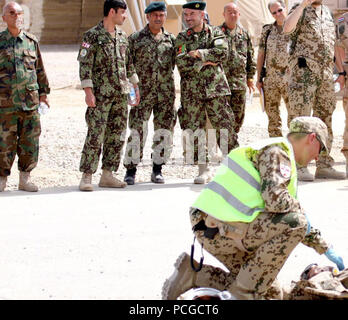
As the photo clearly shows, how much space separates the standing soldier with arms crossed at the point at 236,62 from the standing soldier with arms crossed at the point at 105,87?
6.02ft

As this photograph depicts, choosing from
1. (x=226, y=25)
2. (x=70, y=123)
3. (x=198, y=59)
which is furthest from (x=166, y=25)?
(x=198, y=59)

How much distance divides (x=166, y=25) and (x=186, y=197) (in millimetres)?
13043

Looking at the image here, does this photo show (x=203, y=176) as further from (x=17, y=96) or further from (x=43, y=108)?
(x=17, y=96)

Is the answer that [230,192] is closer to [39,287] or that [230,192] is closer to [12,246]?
[39,287]

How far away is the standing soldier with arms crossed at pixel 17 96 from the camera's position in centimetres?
843

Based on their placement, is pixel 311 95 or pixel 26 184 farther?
pixel 311 95

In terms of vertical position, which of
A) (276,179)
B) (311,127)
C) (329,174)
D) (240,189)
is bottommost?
(329,174)

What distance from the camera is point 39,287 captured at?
525 cm

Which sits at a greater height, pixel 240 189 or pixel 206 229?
pixel 240 189

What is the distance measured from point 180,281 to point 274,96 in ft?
21.9

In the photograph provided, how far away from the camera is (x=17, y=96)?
332 inches

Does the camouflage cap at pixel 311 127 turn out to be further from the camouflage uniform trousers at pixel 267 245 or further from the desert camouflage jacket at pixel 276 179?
the camouflage uniform trousers at pixel 267 245

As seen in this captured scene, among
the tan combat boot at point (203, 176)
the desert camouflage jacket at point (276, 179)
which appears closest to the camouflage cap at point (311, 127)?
the desert camouflage jacket at point (276, 179)

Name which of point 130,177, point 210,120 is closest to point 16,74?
point 130,177
